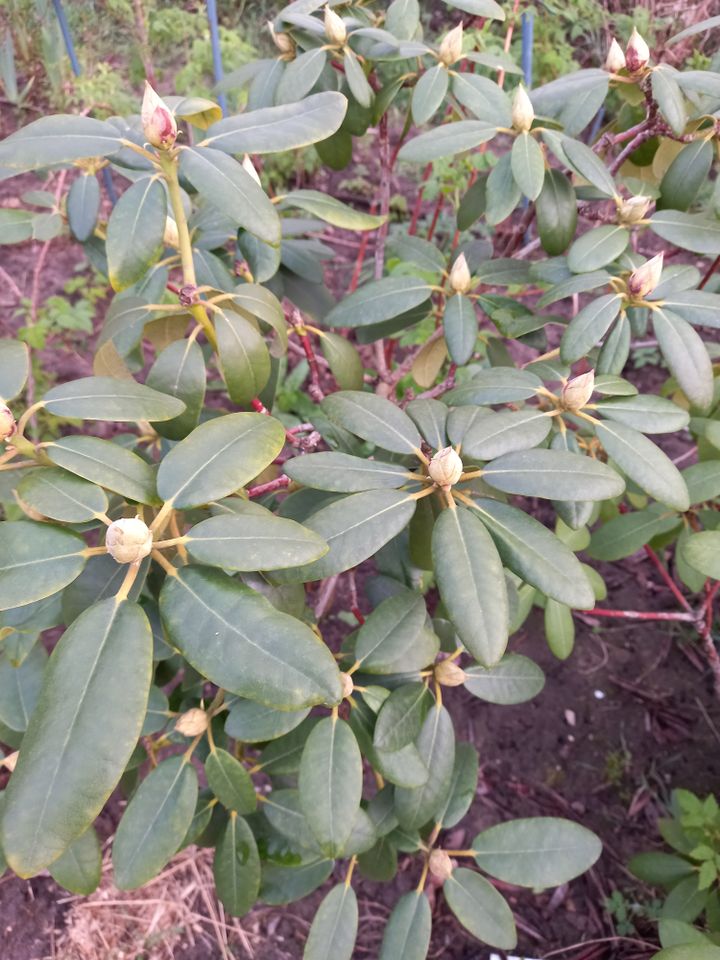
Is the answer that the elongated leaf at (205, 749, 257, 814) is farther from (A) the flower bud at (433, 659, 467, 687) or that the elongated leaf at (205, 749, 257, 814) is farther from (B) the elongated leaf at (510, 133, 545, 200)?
(B) the elongated leaf at (510, 133, 545, 200)

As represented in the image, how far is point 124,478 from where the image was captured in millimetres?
729

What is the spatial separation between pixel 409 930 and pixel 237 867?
316 mm

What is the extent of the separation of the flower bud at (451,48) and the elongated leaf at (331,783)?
1.17 meters

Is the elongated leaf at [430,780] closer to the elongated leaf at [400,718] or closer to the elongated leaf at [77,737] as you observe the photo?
the elongated leaf at [400,718]

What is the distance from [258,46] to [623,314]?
227 cm

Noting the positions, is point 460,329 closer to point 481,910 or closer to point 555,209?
point 555,209

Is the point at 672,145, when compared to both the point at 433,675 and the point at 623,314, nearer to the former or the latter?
the point at 623,314

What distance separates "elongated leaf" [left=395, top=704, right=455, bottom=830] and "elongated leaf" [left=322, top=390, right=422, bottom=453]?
453mm

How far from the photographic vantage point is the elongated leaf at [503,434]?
84 centimetres

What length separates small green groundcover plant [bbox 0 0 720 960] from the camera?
65cm

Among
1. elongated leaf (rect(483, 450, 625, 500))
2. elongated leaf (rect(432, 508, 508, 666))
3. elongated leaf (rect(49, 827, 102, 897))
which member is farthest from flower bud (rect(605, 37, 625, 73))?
elongated leaf (rect(49, 827, 102, 897))

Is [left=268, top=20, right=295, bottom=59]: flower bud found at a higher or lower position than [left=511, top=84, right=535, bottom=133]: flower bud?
higher

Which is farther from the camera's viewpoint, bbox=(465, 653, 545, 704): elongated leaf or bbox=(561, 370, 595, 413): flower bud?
bbox=(465, 653, 545, 704): elongated leaf

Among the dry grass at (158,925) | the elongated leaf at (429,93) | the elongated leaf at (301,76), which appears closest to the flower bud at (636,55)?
the elongated leaf at (429,93)
